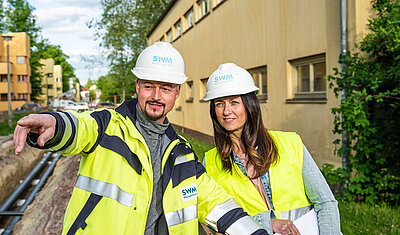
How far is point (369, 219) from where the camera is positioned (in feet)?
15.1

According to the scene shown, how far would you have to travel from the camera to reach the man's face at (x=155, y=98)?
2.33 metres

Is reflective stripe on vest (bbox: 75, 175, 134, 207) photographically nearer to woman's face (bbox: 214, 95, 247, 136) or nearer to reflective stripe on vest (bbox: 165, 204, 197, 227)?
reflective stripe on vest (bbox: 165, 204, 197, 227)

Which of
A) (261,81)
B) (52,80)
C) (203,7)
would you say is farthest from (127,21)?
(52,80)

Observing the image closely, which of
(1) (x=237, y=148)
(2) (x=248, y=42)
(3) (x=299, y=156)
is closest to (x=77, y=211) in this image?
(1) (x=237, y=148)

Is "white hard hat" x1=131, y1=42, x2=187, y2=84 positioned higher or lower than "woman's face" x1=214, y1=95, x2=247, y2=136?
higher

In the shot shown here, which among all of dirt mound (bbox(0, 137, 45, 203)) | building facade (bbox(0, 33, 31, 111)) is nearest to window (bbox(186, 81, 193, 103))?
dirt mound (bbox(0, 137, 45, 203))

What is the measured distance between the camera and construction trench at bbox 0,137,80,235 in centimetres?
690

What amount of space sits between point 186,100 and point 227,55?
21.5 ft

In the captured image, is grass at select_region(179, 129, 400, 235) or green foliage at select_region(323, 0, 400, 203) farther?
green foliage at select_region(323, 0, 400, 203)

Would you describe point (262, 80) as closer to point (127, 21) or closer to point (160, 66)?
point (160, 66)

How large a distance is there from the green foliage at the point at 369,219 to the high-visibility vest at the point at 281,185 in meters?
2.37

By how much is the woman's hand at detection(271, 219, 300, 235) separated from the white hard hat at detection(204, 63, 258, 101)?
0.92m

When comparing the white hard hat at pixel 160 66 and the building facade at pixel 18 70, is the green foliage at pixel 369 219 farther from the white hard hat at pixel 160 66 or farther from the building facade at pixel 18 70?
the building facade at pixel 18 70

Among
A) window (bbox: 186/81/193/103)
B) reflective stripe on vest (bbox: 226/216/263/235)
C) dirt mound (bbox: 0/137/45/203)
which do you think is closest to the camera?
reflective stripe on vest (bbox: 226/216/263/235)
